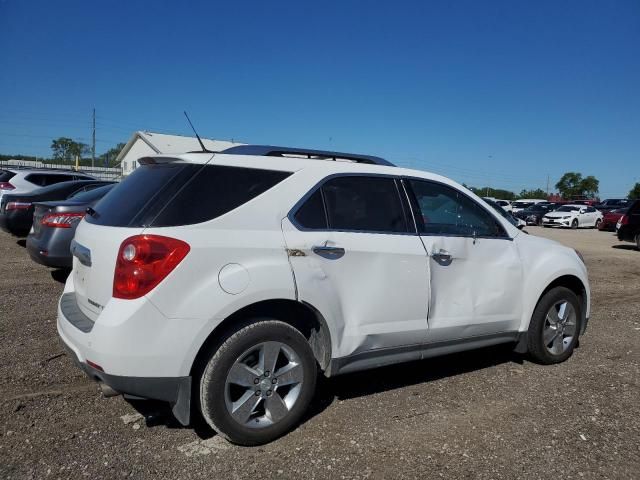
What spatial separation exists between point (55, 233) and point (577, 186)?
98340mm

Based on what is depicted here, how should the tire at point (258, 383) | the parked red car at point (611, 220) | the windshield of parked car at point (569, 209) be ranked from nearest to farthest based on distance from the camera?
the tire at point (258, 383), the parked red car at point (611, 220), the windshield of parked car at point (569, 209)

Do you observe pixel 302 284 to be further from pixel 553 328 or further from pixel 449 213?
pixel 553 328

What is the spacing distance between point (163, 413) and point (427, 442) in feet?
5.82

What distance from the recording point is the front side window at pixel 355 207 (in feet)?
11.0

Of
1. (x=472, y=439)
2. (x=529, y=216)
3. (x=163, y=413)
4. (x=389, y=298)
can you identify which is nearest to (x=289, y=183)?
(x=389, y=298)

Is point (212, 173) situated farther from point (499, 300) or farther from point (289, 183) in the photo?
point (499, 300)

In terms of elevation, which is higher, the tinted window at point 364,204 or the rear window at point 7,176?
the tinted window at point 364,204

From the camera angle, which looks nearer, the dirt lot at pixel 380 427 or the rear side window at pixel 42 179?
the dirt lot at pixel 380 427

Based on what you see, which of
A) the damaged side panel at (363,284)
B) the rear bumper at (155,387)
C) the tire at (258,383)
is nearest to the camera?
the rear bumper at (155,387)

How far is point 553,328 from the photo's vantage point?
15.3ft

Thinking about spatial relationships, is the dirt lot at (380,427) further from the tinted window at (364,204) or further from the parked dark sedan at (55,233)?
the parked dark sedan at (55,233)

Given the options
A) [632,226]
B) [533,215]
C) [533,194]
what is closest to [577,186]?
[533,194]

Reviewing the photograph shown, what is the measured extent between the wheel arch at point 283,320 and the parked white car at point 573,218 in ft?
99.4

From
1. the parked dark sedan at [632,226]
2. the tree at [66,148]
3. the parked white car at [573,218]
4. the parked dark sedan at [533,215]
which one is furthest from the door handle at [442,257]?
the tree at [66,148]
